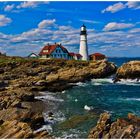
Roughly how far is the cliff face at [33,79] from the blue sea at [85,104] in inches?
56.2

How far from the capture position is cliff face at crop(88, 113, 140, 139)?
1892cm

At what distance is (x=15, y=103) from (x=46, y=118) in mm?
3304

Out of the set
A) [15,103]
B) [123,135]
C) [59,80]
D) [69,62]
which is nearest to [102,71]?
[69,62]

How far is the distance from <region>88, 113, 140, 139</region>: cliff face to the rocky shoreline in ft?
15.8

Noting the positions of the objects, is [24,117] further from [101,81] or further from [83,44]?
[83,44]

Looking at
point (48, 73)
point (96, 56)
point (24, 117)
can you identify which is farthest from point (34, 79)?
point (96, 56)

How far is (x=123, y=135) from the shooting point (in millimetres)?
18922

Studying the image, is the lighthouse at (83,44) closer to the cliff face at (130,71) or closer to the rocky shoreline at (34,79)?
the rocky shoreline at (34,79)

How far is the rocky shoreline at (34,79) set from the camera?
1025 inches

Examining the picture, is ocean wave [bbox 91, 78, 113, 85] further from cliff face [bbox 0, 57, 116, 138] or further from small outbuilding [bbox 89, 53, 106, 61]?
→ small outbuilding [bbox 89, 53, 106, 61]

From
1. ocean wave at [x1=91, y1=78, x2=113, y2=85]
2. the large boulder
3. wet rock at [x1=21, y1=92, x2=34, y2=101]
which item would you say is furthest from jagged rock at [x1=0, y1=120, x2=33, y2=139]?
ocean wave at [x1=91, y1=78, x2=113, y2=85]

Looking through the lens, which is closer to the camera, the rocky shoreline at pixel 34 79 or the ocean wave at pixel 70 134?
the ocean wave at pixel 70 134

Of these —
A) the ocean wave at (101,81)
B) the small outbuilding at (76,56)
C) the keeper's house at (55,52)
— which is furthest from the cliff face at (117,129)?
the small outbuilding at (76,56)

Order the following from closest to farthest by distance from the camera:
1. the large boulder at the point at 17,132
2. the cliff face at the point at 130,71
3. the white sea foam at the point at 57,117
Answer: the large boulder at the point at 17,132 < the white sea foam at the point at 57,117 < the cliff face at the point at 130,71
